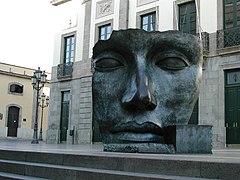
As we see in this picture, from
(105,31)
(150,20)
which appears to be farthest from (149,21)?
(105,31)

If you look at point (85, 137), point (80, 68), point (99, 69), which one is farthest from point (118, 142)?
point (80, 68)

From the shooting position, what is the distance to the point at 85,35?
24516mm

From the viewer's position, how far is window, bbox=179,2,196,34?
1881 cm

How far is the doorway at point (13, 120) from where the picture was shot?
37412 millimetres

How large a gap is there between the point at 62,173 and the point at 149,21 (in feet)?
55.8

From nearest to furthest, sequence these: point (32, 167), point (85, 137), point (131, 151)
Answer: point (32, 167)
point (131, 151)
point (85, 137)

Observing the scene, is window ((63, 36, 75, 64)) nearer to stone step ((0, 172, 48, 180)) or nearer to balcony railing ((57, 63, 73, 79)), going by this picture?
balcony railing ((57, 63, 73, 79))

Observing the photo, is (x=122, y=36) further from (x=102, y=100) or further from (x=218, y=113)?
(x=218, y=113)

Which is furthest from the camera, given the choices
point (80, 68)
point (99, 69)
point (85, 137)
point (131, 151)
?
point (80, 68)

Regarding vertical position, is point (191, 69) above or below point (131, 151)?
above

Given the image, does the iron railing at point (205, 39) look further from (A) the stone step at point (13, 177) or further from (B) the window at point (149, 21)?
(A) the stone step at point (13, 177)

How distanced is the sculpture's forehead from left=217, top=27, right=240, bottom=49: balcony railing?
1053cm

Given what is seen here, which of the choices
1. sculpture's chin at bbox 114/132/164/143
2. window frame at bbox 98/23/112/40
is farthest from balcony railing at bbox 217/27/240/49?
sculpture's chin at bbox 114/132/164/143

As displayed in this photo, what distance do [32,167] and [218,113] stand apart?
41.1ft
